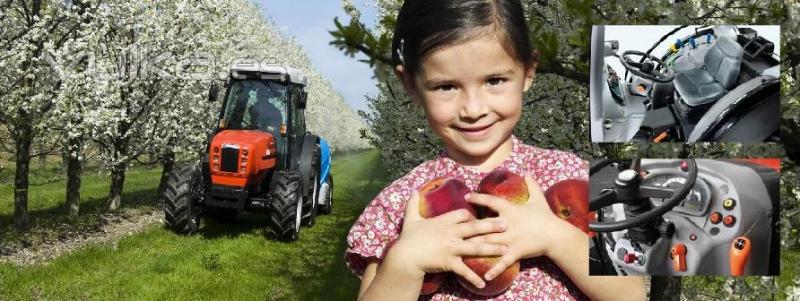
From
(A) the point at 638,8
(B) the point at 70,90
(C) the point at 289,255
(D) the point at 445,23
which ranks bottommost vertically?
(C) the point at 289,255

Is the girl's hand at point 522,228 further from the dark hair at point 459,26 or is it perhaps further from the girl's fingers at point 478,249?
the dark hair at point 459,26

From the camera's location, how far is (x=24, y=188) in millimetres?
12734

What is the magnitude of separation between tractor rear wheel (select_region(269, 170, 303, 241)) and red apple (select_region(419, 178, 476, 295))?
959 centimetres

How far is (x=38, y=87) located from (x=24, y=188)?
5.78 ft

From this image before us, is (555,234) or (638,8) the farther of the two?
(638,8)

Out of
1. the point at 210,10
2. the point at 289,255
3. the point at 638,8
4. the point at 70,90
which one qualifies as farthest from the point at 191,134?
the point at 638,8

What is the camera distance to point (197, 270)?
9.50m

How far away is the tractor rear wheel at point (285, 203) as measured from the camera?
1127 cm

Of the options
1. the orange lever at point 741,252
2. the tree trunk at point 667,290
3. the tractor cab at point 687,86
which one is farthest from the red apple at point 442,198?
the tree trunk at point 667,290

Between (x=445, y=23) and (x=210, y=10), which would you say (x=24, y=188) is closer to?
(x=210, y=10)

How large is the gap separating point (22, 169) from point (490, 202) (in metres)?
12.8

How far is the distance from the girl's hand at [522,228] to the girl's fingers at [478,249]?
0.02 metres

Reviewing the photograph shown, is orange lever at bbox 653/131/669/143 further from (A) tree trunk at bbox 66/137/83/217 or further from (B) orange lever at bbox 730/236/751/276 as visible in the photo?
(A) tree trunk at bbox 66/137/83/217

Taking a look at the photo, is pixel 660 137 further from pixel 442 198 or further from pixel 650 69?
pixel 442 198
